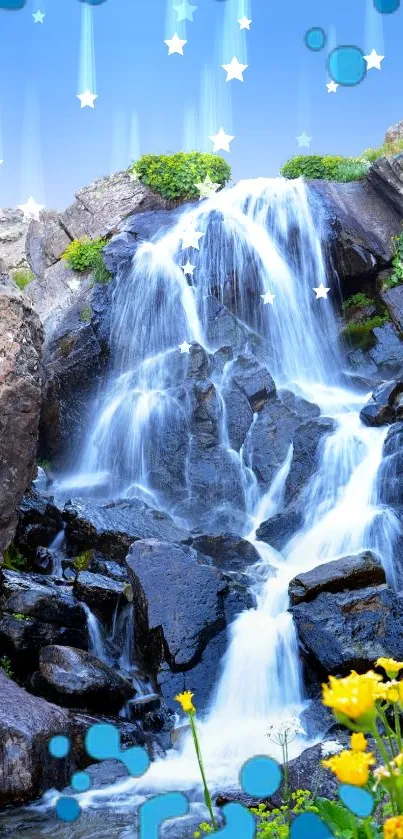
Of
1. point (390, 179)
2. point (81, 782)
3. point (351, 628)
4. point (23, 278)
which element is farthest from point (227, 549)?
point (23, 278)

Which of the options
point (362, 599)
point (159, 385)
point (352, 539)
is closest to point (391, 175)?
point (159, 385)

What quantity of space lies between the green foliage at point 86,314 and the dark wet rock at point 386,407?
18.0 ft

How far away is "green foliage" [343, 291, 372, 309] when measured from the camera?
1441 cm

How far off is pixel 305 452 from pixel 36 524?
376cm

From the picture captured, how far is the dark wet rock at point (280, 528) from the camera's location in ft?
30.1

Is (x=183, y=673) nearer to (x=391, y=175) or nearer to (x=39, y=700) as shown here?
(x=39, y=700)

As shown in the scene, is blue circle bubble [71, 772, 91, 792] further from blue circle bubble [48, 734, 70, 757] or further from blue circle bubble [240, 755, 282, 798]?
blue circle bubble [240, 755, 282, 798]

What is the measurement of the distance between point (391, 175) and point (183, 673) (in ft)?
37.8

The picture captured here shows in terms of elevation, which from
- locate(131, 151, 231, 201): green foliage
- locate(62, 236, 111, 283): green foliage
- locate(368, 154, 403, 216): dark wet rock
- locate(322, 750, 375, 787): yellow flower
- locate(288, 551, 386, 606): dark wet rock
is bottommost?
locate(322, 750, 375, 787): yellow flower

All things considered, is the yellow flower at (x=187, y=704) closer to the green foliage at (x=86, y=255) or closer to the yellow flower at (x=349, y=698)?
the yellow flower at (x=349, y=698)

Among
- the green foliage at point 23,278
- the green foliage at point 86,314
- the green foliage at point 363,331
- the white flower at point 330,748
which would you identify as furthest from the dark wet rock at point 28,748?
the green foliage at point 23,278

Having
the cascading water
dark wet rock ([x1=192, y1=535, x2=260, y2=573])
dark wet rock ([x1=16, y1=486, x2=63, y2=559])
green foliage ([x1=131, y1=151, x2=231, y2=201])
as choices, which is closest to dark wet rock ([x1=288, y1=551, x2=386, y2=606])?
the cascading water

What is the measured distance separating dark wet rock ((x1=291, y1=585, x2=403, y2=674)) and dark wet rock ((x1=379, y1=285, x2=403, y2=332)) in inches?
320

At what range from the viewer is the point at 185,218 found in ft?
50.7
